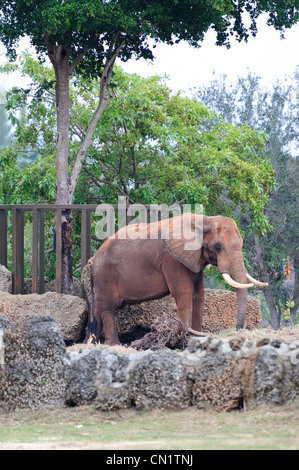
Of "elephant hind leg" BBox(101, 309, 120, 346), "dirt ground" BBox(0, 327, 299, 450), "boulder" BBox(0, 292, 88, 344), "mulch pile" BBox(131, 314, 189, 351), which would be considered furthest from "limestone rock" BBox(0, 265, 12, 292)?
"dirt ground" BBox(0, 327, 299, 450)

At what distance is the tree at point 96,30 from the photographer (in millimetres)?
14953

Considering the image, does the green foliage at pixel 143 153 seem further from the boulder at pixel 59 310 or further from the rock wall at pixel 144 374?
the rock wall at pixel 144 374

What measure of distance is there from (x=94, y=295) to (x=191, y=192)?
6078 millimetres

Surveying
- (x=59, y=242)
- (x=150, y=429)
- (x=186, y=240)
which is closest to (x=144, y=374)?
(x=150, y=429)

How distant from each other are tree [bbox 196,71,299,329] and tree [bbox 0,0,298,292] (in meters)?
10.6

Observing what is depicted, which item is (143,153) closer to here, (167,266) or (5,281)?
(5,281)

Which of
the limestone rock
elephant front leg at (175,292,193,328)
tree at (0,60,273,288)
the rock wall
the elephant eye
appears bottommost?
the rock wall

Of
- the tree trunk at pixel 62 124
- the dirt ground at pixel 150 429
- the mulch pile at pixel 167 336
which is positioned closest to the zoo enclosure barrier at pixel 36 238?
the tree trunk at pixel 62 124

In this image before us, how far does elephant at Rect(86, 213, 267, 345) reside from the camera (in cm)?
1076

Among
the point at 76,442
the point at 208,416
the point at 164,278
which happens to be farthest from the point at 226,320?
the point at 76,442

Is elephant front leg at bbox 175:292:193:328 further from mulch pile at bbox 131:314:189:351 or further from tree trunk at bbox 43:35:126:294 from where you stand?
tree trunk at bbox 43:35:126:294

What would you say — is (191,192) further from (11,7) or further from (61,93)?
(11,7)

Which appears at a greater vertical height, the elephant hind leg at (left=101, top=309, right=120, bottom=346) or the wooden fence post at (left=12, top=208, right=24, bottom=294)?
the wooden fence post at (left=12, top=208, right=24, bottom=294)
